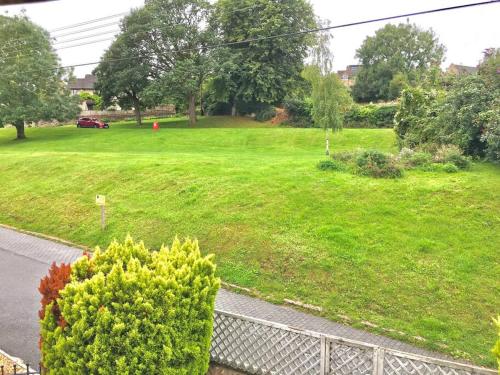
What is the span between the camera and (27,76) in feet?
121

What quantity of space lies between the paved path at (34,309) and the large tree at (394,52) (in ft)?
184

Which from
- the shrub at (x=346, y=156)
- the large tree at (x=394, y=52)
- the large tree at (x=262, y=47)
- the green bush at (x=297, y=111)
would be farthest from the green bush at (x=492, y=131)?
the large tree at (x=394, y=52)

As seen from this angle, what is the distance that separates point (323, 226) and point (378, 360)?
5944 millimetres

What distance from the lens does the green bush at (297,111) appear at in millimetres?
44000

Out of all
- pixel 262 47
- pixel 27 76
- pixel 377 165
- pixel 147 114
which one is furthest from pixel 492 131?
pixel 147 114

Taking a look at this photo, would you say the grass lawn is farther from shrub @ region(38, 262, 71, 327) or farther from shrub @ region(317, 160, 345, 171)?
shrub @ region(38, 262, 71, 327)

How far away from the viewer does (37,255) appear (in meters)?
13.6

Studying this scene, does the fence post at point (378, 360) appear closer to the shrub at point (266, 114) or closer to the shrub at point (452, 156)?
the shrub at point (452, 156)

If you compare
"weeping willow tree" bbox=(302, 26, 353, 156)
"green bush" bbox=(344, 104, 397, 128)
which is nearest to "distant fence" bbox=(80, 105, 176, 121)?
"green bush" bbox=(344, 104, 397, 128)

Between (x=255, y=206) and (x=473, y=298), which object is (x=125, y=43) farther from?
(x=473, y=298)

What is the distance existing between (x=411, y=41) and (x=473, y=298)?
6481 cm

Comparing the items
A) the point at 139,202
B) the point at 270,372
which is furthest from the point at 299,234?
the point at 139,202

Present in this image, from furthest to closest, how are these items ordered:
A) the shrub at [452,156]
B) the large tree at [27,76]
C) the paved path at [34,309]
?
1. the large tree at [27,76]
2. the shrub at [452,156]
3. the paved path at [34,309]

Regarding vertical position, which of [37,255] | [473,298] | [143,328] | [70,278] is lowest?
[37,255]
